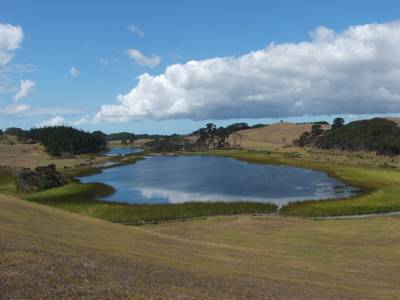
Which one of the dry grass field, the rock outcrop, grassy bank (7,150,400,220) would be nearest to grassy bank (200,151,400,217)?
grassy bank (7,150,400,220)

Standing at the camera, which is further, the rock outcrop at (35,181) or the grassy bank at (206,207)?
the rock outcrop at (35,181)

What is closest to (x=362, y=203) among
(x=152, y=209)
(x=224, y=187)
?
(x=152, y=209)

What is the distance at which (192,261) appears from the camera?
3152 centimetres

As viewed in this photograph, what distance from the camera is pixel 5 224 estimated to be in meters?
31.1

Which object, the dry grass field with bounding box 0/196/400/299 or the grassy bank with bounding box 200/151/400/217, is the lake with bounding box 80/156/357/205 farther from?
the dry grass field with bounding box 0/196/400/299

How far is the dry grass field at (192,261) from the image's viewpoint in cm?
1903

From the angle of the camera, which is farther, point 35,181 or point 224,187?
point 224,187

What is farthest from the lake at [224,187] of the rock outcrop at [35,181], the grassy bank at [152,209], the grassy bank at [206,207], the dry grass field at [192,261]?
the dry grass field at [192,261]

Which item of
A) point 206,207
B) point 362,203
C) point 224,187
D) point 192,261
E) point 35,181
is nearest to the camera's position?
point 192,261

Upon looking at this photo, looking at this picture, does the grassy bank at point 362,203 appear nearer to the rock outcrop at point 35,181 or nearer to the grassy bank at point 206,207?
the grassy bank at point 206,207

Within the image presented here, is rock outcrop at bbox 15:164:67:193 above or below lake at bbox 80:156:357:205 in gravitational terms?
above

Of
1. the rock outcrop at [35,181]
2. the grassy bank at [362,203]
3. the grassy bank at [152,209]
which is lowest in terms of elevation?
the grassy bank at [152,209]

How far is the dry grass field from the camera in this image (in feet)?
62.4

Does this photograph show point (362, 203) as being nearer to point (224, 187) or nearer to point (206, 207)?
point (206, 207)
